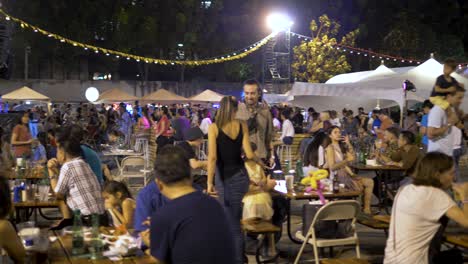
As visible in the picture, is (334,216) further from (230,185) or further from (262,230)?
(230,185)

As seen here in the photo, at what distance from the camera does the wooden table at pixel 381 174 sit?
9.63 meters

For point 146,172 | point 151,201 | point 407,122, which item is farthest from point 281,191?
point 407,122

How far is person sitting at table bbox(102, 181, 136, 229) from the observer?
547cm

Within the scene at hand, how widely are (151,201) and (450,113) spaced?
3.91 metres

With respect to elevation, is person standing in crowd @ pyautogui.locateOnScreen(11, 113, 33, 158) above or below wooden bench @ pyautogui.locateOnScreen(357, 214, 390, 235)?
above

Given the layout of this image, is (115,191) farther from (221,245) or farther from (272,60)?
(272,60)

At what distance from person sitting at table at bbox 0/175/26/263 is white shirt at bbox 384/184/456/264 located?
2456 millimetres

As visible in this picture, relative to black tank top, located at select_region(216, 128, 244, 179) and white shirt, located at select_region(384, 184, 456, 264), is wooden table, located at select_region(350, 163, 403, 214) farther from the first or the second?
white shirt, located at select_region(384, 184, 456, 264)

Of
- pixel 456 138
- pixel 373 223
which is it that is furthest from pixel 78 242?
pixel 456 138

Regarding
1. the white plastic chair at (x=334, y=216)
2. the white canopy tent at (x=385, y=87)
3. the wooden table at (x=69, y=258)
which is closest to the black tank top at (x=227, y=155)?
the white plastic chair at (x=334, y=216)

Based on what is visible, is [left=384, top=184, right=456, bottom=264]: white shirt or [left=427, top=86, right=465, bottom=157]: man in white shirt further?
[left=427, top=86, right=465, bottom=157]: man in white shirt

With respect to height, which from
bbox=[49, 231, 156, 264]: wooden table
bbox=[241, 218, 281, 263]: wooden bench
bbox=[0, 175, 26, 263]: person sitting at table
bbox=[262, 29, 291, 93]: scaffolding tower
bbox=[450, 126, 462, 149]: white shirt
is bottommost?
bbox=[241, 218, 281, 263]: wooden bench

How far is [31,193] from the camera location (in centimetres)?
690

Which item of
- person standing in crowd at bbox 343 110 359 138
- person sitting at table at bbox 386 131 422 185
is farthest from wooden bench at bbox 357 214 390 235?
person standing in crowd at bbox 343 110 359 138
